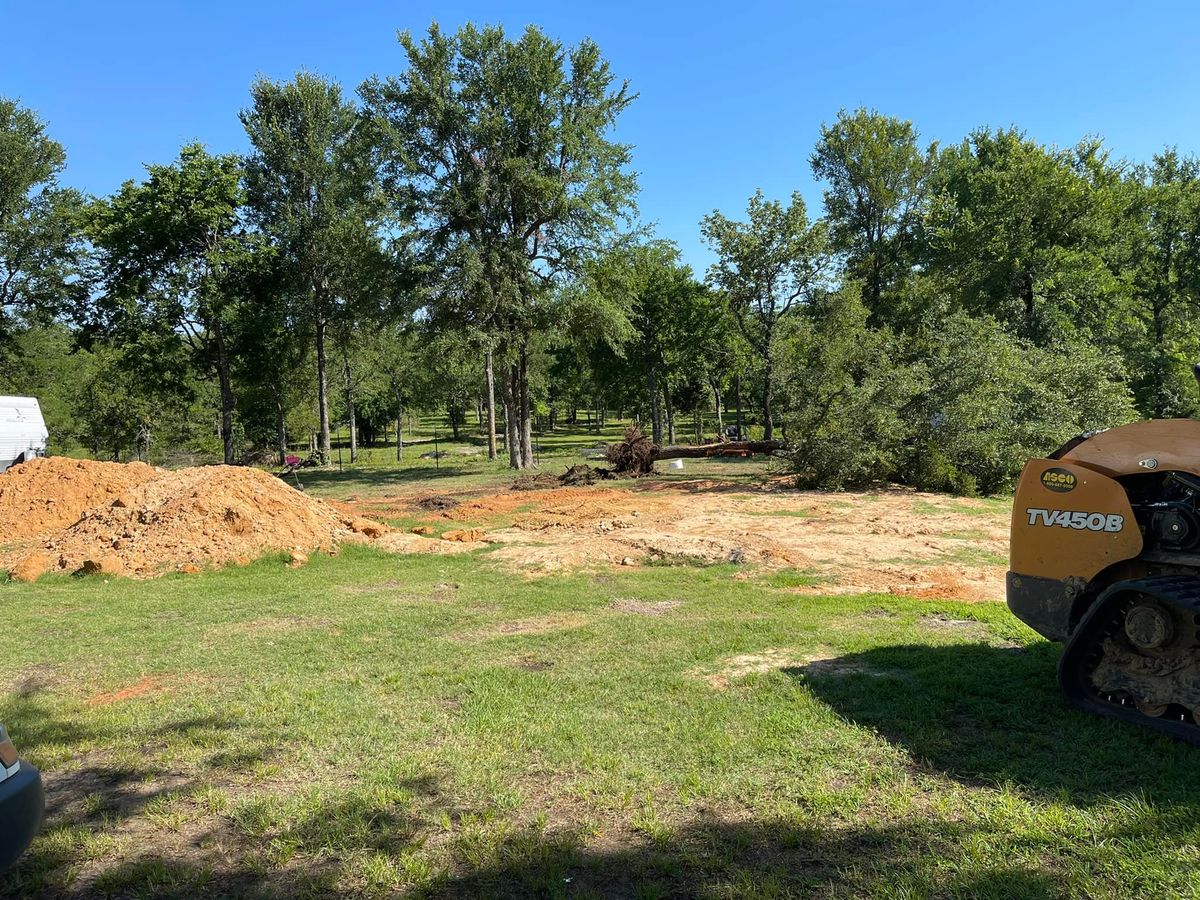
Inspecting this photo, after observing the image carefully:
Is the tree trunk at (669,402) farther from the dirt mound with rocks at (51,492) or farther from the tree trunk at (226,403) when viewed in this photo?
the dirt mound with rocks at (51,492)

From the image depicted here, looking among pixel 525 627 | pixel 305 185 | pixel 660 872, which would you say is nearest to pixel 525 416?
pixel 305 185

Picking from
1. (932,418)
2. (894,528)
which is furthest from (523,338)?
(894,528)

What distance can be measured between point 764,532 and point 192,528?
367 inches

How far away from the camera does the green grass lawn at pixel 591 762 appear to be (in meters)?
3.16

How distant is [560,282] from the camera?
1061 inches

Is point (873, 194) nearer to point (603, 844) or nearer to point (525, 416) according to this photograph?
point (525, 416)

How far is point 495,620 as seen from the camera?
7746 mm

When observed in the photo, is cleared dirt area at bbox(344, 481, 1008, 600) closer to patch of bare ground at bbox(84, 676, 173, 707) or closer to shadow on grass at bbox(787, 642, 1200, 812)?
shadow on grass at bbox(787, 642, 1200, 812)

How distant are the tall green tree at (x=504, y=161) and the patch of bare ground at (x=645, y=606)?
18435mm

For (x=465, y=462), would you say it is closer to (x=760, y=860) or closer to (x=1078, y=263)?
(x=1078, y=263)

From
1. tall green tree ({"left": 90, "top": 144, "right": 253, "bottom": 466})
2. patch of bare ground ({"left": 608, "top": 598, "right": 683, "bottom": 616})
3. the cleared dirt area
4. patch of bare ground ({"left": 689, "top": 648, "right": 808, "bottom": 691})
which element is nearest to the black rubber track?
patch of bare ground ({"left": 689, "top": 648, "right": 808, "bottom": 691})

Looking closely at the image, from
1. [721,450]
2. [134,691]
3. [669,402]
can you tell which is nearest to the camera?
[134,691]

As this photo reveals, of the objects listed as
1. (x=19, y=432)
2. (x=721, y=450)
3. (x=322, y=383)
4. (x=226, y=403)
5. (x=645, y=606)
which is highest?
(x=322, y=383)

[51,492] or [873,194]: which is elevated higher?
[873,194]
